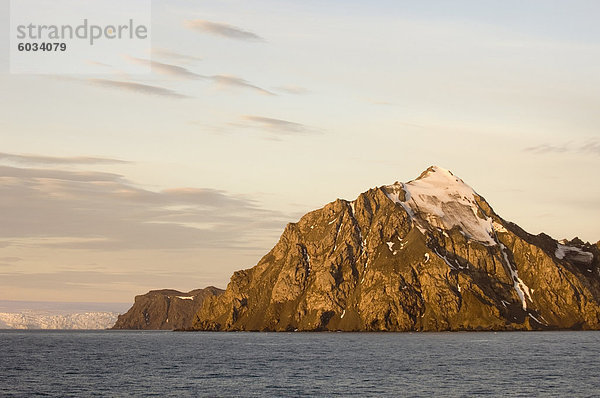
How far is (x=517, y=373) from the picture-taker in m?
147

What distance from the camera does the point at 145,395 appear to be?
114812 millimetres

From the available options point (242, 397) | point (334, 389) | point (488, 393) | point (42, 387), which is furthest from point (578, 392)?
point (42, 387)

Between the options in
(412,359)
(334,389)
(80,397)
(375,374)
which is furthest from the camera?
(412,359)

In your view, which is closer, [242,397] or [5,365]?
[242,397]

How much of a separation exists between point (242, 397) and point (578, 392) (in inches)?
1948

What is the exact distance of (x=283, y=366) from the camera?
167 m

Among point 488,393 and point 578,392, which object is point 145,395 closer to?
point 488,393

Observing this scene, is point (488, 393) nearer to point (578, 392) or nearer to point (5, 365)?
point (578, 392)

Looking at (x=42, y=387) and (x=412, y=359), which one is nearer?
(x=42, y=387)

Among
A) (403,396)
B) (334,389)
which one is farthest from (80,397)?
(403,396)

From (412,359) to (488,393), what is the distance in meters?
71.1

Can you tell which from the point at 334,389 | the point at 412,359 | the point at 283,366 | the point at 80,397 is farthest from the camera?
the point at 412,359

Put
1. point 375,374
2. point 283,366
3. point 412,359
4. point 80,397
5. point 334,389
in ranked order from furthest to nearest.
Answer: point 412,359 → point 283,366 → point 375,374 → point 334,389 → point 80,397

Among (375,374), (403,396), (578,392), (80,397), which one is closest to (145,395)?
(80,397)
